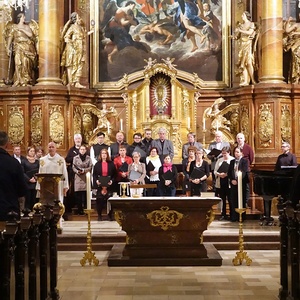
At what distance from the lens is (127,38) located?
17172 mm

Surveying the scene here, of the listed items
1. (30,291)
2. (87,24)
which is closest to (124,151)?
(87,24)

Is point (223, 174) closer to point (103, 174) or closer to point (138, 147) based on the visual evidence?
point (138, 147)

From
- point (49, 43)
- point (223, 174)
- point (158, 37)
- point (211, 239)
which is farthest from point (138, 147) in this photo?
point (158, 37)

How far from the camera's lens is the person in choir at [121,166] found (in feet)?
44.6

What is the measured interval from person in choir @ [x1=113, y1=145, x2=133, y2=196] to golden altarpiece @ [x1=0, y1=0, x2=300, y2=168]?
8.02ft

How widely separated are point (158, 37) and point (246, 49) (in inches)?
89.1

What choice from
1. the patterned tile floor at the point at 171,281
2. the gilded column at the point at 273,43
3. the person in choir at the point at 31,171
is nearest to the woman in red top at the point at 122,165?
the person in choir at the point at 31,171

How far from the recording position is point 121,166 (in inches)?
538

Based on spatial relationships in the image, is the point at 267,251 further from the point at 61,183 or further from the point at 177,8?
the point at 177,8

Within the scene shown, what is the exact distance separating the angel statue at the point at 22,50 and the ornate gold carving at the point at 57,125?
0.95m

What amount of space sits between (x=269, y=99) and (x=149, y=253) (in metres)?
Answer: 6.82

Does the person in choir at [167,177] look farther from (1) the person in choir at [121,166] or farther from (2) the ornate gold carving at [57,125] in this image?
(2) the ornate gold carving at [57,125]

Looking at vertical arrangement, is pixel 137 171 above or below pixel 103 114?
below

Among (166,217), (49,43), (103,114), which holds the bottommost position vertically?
(166,217)
